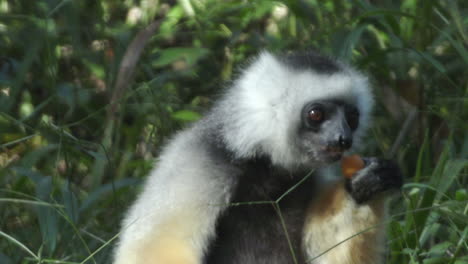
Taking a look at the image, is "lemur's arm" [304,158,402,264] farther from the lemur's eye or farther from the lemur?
the lemur's eye

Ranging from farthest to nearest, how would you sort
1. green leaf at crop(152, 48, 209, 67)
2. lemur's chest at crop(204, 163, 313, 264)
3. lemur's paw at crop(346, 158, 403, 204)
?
green leaf at crop(152, 48, 209, 67) → lemur's chest at crop(204, 163, 313, 264) → lemur's paw at crop(346, 158, 403, 204)

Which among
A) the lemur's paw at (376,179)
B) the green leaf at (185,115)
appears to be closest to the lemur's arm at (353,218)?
the lemur's paw at (376,179)

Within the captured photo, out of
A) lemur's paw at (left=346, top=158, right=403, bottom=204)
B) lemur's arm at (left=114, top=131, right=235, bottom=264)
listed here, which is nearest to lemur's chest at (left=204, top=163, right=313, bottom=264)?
lemur's arm at (left=114, top=131, right=235, bottom=264)

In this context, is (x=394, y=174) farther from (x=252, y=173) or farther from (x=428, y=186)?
(x=252, y=173)

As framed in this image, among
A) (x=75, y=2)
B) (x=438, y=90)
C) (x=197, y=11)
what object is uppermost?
(x=75, y=2)

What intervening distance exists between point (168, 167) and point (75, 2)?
6.71 feet

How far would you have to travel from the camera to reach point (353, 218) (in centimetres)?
376

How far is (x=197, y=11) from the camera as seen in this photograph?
638 centimetres

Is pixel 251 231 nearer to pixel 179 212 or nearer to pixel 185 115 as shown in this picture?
pixel 179 212

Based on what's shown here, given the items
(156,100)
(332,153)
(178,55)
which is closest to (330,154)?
(332,153)

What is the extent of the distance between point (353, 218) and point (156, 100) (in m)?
1.98

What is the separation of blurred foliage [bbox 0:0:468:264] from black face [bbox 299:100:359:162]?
632 millimetres

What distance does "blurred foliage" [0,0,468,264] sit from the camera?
434cm

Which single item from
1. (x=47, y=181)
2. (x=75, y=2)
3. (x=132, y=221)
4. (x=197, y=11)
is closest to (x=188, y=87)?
(x=197, y=11)
